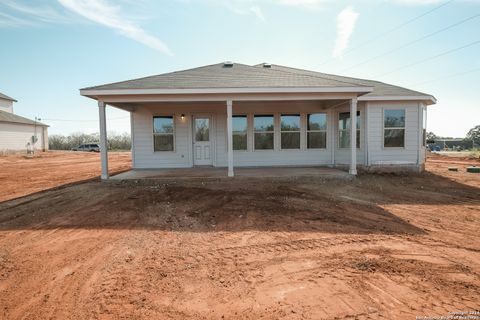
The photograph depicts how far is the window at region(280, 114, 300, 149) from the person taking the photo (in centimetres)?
1123

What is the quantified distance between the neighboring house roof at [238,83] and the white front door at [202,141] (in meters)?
1.92

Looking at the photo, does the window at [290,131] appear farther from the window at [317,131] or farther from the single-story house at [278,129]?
the window at [317,131]

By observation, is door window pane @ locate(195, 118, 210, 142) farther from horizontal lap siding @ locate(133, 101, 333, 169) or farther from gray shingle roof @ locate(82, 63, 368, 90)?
gray shingle roof @ locate(82, 63, 368, 90)

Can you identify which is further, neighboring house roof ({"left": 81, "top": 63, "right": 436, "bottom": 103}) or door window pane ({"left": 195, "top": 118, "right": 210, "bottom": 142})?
door window pane ({"left": 195, "top": 118, "right": 210, "bottom": 142})

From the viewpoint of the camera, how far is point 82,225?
4922 mm

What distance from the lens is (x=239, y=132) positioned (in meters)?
11.2

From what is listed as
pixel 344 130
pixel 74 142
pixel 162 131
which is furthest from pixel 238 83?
pixel 74 142

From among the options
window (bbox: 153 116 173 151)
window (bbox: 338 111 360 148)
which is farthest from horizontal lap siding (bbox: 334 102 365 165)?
window (bbox: 153 116 173 151)

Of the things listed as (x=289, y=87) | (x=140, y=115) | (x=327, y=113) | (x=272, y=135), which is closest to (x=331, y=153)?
(x=327, y=113)

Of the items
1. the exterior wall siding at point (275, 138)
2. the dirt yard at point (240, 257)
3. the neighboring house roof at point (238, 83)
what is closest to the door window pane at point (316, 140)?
the exterior wall siding at point (275, 138)

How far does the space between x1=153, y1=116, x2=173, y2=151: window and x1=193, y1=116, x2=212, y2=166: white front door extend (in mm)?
1018

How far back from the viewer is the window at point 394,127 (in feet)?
34.3

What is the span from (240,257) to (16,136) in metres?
34.2

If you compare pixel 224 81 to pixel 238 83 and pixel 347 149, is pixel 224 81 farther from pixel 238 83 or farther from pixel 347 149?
pixel 347 149
